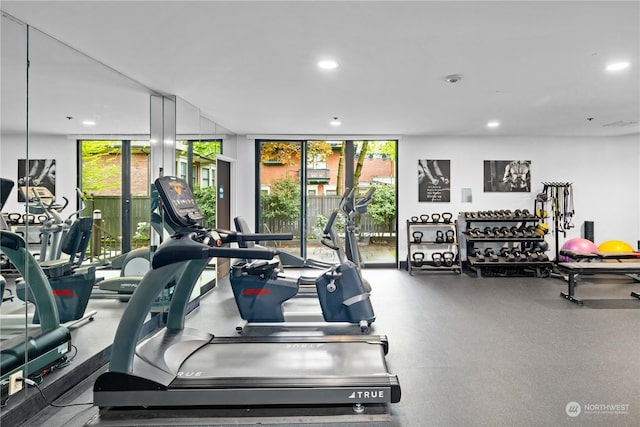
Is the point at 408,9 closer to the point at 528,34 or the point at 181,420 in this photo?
the point at 528,34

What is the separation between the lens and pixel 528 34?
2.97m

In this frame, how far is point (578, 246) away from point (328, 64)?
18.8 feet

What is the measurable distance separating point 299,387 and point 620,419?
1931 mm

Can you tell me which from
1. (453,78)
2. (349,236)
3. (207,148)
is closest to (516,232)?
(349,236)

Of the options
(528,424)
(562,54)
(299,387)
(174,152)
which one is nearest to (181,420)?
(299,387)

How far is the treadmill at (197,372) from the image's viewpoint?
2.44 m

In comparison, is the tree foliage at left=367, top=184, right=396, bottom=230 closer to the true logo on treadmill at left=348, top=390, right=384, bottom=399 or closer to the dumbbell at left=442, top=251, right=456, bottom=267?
the dumbbell at left=442, top=251, right=456, bottom=267

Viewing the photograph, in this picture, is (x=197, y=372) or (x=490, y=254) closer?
(x=197, y=372)

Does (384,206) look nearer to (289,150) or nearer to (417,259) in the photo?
(417,259)

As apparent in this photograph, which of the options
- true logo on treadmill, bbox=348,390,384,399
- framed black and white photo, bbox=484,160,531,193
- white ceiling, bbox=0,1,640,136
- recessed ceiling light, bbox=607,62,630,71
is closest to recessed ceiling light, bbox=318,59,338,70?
white ceiling, bbox=0,1,640,136

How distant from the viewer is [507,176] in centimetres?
769

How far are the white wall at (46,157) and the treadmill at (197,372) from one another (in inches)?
38.8

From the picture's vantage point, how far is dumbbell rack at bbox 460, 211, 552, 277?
6.99 m

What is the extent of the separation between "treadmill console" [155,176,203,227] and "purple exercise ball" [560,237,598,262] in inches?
260
